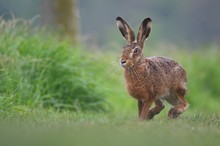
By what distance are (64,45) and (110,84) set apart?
66.0 inches

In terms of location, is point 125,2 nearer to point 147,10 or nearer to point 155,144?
point 147,10

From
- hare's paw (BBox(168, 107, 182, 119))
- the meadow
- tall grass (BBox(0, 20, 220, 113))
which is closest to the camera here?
the meadow

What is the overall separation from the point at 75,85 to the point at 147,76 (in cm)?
347

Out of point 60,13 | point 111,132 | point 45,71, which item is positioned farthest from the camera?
point 60,13

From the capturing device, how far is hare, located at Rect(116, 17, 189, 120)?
357 inches

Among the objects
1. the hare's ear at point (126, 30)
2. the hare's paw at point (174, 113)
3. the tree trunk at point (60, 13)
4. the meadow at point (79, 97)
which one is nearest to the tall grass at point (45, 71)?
the meadow at point (79, 97)

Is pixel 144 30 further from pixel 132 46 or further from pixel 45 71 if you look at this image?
pixel 45 71

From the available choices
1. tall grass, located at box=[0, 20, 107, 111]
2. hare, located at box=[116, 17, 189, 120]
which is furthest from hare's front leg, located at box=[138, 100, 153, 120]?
tall grass, located at box=[0, 20, 107, 111]

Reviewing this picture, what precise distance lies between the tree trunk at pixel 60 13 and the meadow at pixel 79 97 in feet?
2.01

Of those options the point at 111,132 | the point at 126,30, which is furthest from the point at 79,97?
the point at 111,132

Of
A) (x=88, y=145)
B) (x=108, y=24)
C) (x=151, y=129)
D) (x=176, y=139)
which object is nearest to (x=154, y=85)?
(x=151, y=129)

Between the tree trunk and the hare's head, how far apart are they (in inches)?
225

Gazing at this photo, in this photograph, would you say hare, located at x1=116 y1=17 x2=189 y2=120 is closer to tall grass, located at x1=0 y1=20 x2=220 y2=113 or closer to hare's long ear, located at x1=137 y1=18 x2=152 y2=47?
hare's long ear, located at x1=137 y1=18 x2=152 y2=47

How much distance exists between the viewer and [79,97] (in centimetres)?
1251
